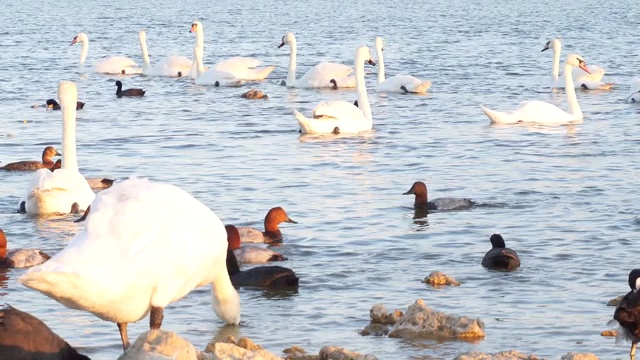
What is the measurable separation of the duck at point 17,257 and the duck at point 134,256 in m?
3.56

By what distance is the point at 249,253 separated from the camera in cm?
1125

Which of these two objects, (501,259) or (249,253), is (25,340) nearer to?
(249,253)

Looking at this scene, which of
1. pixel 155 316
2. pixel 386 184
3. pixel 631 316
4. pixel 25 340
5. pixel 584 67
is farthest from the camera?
pixel 584 67

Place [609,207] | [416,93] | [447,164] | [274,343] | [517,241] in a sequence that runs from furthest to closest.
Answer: [416,93], [447,164], [609,207], [517,241], [274,343]

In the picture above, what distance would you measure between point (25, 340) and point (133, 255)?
661mm

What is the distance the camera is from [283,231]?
41.6 ft

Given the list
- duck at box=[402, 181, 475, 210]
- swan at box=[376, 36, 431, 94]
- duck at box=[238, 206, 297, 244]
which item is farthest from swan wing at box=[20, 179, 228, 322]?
swan at box=[376, 36, 431, 94]

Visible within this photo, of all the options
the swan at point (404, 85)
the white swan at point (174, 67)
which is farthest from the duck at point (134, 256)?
the white swan at point (174, 67)

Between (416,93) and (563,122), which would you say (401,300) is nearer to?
(563,122)

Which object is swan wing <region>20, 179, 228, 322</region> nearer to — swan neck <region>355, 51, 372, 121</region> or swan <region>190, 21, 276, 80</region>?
swan neck <region>355, 51, 372, 121</region>

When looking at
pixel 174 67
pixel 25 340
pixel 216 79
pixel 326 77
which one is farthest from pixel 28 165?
pixel 174 67

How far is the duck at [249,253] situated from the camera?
11253mm

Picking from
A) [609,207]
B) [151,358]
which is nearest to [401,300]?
[151,358]

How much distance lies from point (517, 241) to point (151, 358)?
6.18 meters
